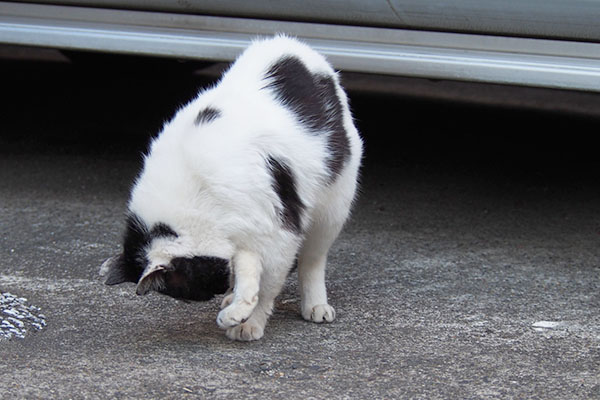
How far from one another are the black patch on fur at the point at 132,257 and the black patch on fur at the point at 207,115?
15.7 inches

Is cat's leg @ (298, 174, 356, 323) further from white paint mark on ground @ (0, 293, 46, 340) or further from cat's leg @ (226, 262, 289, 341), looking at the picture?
white paint mark on ground @ (0, 293, 46, 340)

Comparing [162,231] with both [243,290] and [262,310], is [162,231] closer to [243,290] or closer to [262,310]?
[243,290]

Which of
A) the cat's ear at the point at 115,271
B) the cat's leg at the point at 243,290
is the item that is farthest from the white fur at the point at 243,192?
the cat's ear at the point at 115,271

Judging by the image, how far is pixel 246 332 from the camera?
294cm

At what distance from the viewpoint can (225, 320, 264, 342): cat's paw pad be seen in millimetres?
2941

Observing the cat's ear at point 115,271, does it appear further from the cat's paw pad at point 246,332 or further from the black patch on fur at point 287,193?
the black patch on fur at point 287,193

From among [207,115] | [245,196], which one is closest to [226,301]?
[245,196]

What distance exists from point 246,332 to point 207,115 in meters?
0.77

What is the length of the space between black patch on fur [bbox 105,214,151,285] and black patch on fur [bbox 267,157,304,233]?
1.49 ft

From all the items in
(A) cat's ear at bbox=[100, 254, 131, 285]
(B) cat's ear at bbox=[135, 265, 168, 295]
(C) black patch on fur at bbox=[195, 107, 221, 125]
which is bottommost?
(A) cat's ear at bbox=[100, 254, 131, 285]

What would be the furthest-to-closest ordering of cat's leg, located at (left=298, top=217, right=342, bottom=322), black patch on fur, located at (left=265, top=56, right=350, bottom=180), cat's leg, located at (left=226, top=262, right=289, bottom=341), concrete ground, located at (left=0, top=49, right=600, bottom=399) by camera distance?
cat's leg, located at (left=298, top=217, right=342, bottom=322) → black patch on fur, located at (left=265, top=56, right=350, bottom=180) → cat's leg, located at (left=226, top=262, right=289, bottom=341) → concrete ground, located at (left=0, top=49, right=600, bottom=399)

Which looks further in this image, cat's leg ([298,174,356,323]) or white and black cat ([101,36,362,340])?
cat's leg ([298,174,356,323])

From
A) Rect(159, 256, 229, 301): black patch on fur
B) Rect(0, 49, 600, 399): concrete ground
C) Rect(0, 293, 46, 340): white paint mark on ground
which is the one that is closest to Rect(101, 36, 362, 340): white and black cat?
Rect(159, 256, 229, 301): black patch on fur

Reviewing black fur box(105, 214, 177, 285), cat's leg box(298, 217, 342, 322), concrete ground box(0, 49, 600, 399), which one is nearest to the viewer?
concrete ground box(0, 49, 600, 399)
